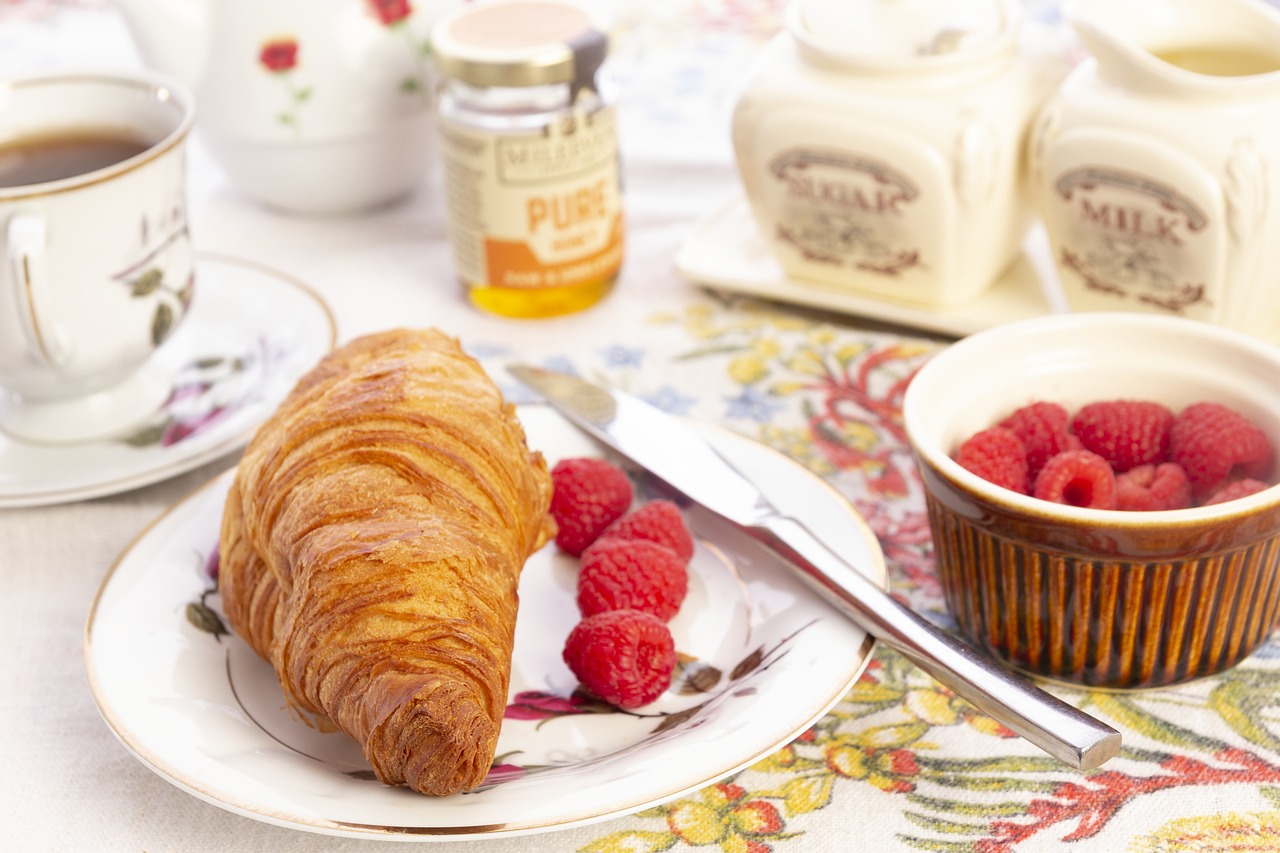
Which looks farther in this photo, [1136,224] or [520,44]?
[520,44]

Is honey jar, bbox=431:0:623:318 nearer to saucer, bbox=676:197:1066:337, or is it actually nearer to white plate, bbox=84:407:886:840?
saucer, bbox=676:197:1066:337

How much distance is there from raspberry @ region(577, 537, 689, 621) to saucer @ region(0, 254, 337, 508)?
1.09 ft

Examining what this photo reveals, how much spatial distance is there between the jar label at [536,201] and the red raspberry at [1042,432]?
1.61 feet

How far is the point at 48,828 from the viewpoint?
0.75 meters

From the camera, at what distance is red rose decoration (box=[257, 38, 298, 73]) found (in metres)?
1.29

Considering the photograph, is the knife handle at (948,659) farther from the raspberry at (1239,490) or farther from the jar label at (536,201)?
the jar label at (536,201)

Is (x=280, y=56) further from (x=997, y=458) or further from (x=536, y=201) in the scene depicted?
(x=997, y=458)

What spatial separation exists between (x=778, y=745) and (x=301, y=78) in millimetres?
875

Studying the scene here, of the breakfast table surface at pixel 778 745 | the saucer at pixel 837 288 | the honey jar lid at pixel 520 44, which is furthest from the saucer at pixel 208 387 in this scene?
the saucer at pixel 837 288

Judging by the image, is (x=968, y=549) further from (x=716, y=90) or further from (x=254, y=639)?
(x=716, y=90)

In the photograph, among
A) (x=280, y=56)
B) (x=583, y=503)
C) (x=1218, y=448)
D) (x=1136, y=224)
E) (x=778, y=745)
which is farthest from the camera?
(x=280, y=56)

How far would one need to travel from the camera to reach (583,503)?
919 mm

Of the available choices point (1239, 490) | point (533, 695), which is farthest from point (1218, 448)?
point (533, 695)

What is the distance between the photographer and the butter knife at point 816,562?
0.69 metres
